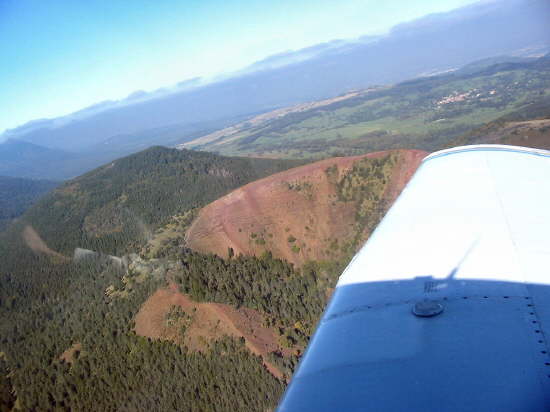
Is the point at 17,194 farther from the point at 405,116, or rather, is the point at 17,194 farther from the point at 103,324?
the point at 103,324

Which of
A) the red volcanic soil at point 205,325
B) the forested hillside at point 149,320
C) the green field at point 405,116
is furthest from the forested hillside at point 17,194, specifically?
the red volcanic soil at point 205,325

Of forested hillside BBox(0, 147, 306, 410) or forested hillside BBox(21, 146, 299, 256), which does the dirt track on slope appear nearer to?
forested hillside BBox(0, 147, 306, 410)

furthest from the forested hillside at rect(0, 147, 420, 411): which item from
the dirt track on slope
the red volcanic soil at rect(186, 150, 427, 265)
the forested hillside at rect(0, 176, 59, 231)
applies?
the forested hillside at rect(0, 176, 59, 231)

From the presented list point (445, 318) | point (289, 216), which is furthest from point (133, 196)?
point (445, 318)

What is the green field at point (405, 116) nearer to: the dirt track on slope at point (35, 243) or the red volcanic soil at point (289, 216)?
the red volcanic soil at point (289, 216)

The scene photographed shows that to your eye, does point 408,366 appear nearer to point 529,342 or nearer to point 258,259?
point 529,342

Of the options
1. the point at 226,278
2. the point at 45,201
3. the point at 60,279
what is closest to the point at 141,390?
the point at 226,278

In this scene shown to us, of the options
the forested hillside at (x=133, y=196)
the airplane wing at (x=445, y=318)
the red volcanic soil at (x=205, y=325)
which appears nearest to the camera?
the airplane wing at (x=445, y=318)

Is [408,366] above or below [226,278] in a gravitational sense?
above
